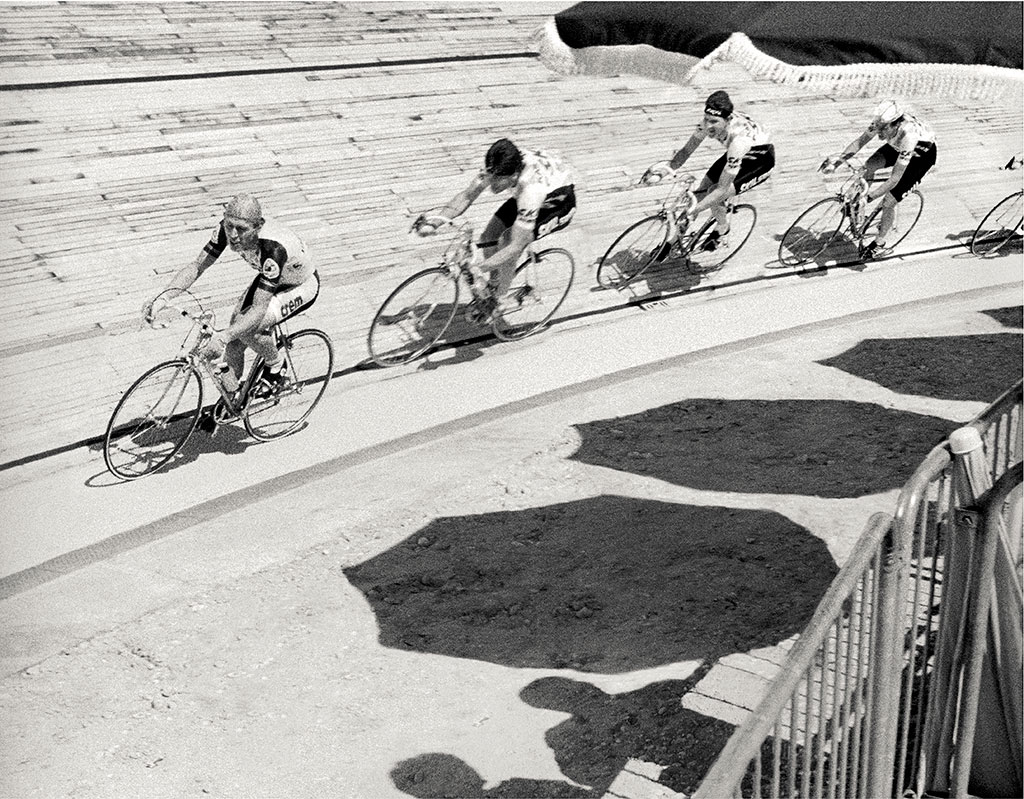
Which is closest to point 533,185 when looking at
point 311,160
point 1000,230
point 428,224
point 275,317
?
point 428,224

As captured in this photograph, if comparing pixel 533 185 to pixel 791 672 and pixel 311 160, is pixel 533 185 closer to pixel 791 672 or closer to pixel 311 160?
pixel 311 160

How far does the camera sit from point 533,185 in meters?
9.52

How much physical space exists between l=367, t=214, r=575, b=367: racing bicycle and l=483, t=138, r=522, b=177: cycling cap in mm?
648

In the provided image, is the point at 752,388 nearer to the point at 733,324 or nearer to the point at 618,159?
the point at 733,324

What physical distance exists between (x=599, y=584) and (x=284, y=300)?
3.24m

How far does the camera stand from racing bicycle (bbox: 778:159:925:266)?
13.2 m

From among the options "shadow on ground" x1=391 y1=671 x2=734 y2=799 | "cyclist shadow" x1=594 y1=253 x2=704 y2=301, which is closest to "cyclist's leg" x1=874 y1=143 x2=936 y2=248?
"cyclist shadow" x1=594 y1=253 x2=704 y2=301

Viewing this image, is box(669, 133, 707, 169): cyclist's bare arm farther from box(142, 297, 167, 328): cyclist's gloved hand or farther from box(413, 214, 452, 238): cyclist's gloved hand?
box(142, 297, 167, 328): cyclist's gloved hand

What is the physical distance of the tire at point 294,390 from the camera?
8500mm

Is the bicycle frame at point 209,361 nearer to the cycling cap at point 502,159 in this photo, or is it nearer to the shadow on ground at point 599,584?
the shadow on ground at point 599,584

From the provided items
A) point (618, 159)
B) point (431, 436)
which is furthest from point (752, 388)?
point (618, 159)

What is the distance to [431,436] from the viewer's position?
873 centimetres

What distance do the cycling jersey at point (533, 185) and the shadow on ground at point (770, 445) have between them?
74.3 inches

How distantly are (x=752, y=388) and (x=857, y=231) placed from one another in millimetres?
4718
